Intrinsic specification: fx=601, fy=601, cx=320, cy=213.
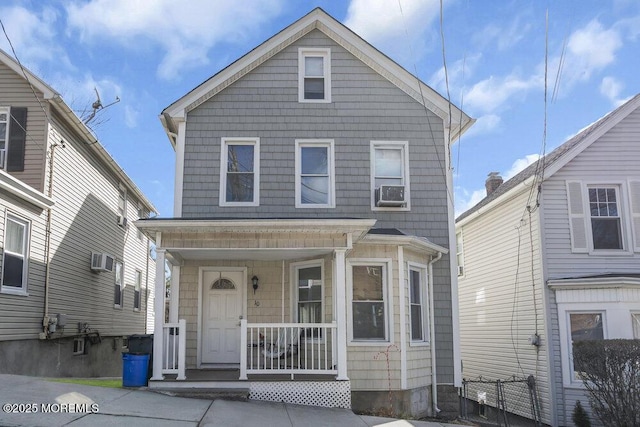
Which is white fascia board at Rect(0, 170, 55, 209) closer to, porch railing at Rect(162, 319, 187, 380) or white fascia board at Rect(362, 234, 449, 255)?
porch railing at Rect(162, 319, 187, 380)

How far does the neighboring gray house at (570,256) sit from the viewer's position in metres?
12.7

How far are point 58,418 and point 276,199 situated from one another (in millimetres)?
6459

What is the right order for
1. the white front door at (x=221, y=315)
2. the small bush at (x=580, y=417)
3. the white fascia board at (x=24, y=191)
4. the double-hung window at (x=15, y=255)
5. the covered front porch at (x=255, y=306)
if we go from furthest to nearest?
the small bush at (x=580, y=417), the white front door at (x=221, y=315), the double-hung window at (x=15, y=255), the white fascia board at (x=24, y=191), the covered front porch at (x=255, y=306)

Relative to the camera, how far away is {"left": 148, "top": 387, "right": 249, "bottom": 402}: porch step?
9414 mm

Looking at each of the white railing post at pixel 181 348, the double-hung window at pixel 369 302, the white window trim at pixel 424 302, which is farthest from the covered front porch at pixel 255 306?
the white window trim at pixel 424 302

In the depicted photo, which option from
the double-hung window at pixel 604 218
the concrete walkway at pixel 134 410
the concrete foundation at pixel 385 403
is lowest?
the concrete foundation at pixel 385 403

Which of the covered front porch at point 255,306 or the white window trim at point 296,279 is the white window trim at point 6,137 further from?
the white window trim at point 296,279

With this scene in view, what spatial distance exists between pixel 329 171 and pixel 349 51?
9.25 feet

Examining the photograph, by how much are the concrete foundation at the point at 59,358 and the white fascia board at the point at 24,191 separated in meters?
2.77

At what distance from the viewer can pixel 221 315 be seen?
39.6ft

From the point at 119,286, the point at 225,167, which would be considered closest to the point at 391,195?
the point at 225,167

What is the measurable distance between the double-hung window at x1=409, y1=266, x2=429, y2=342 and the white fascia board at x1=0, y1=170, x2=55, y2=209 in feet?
25.0

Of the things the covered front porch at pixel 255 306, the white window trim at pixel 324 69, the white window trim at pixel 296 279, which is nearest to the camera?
the covered front porch at pixel 255 306

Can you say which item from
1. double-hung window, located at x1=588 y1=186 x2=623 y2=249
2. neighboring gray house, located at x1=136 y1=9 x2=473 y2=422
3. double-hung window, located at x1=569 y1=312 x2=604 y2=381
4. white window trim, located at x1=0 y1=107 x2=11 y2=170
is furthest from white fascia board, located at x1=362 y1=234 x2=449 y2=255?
white window trim, located at x1=0 y1=107 x2=11 y2=170
